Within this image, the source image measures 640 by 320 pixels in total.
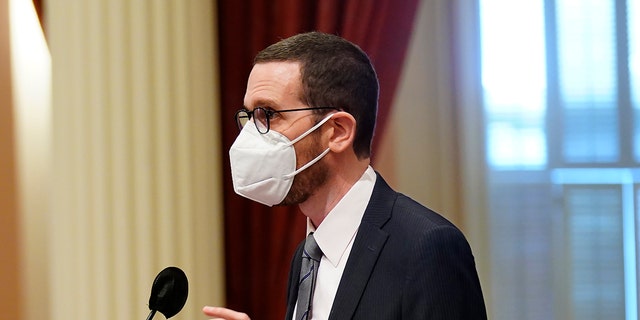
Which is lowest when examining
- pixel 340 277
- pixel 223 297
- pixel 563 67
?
pixel 223 297

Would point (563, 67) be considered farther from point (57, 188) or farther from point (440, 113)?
point (57, 188)

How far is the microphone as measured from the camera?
6.17ft

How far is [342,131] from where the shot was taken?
6.72 feet

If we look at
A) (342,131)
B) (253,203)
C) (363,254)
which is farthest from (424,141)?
(363,254)

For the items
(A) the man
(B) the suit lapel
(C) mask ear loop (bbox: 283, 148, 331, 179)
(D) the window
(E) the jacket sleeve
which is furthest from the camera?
(D) the window

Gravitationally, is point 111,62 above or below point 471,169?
above

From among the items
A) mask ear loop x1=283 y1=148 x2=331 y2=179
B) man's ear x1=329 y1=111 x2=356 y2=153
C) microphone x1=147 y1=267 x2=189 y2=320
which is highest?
man's ear x1=329 y1=111 x2=356 y2=153

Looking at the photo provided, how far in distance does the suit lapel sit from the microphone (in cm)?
35

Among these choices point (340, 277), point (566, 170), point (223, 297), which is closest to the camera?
point (340, 277)

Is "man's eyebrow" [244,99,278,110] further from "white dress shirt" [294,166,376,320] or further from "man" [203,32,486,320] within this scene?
"white dress shirt" [294,166,376,320]

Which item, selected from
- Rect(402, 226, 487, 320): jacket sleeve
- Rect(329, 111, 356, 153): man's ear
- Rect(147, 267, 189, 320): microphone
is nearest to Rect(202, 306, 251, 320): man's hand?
Rect(147, 267, 189, 320): microphone

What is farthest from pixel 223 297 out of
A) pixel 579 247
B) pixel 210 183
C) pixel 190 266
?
pixel 579 247

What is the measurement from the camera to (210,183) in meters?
3.56

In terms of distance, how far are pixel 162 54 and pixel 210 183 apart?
22.4 inches
